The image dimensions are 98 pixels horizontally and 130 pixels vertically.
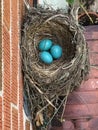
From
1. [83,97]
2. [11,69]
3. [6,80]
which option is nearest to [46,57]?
[83,97]

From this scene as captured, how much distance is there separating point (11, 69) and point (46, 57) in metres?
0.42

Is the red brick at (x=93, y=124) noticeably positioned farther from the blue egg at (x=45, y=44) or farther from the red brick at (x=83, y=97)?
the blue egg at (x=45, y=44)

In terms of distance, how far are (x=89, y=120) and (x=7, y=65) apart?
2.53 ft

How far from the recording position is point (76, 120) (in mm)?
1991

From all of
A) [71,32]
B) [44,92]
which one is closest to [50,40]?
[71,32]

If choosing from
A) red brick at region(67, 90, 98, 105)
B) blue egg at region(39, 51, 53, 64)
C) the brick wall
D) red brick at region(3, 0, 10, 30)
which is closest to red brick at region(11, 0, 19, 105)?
the brick wall

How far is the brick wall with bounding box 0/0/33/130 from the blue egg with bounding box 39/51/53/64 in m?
0.18

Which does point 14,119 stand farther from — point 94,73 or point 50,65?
point 94,73

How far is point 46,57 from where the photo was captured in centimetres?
178

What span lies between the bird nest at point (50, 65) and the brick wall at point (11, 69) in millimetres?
100

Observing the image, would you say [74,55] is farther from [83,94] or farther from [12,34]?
[12,34]

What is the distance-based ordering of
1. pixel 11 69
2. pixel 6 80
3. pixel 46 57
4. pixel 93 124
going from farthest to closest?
pixel 93 124, pixel 46 57, pixel 11 69, pixel 6 80

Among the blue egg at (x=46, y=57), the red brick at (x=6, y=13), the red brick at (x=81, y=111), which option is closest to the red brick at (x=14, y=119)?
the red brick at (x=6, y=13)

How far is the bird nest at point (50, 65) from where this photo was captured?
1736 mm
